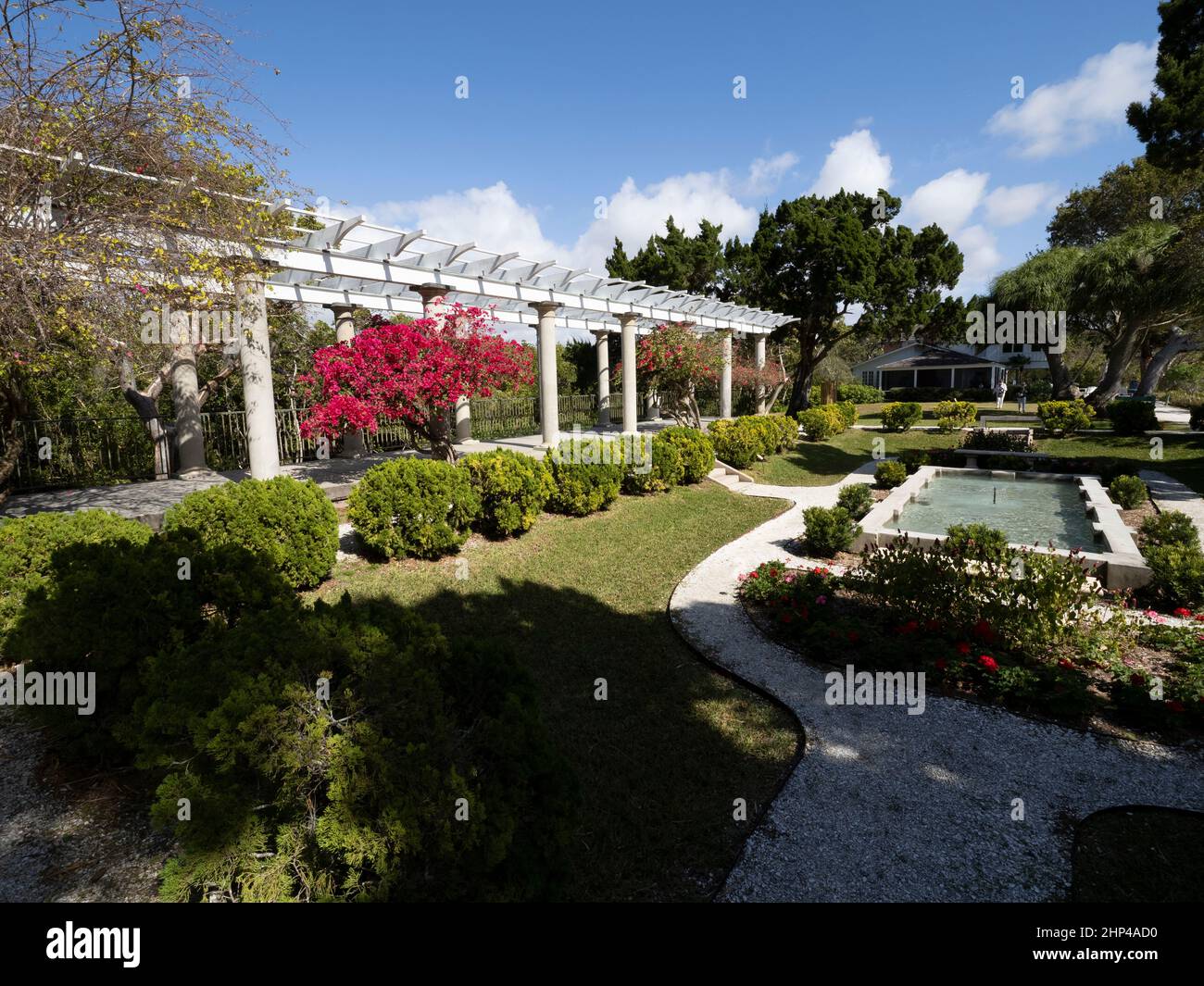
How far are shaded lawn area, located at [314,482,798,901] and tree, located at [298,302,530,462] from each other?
2.80 meters

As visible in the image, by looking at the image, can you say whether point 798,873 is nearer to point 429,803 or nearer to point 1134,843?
point 1134,843

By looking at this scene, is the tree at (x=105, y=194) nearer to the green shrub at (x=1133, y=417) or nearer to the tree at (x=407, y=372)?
the tree at (x=407, y=372)

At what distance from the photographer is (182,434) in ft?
40.3

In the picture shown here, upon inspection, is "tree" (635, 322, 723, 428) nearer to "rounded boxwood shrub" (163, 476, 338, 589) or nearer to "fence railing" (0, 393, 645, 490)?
"fence railing" (0, 393, 645, 490)

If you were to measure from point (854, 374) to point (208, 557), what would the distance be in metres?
57.5

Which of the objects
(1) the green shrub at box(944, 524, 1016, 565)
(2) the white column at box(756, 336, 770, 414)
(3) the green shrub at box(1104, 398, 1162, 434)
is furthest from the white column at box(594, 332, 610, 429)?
(1) the green shrub at box(944, 524, 1016, 565)

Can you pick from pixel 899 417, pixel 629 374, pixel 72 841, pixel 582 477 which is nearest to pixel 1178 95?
pixel 899 417

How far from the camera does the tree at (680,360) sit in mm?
17859

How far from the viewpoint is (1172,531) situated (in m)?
7.92

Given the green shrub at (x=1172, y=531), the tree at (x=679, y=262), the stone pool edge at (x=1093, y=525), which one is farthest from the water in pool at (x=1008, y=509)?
the tree at (x=679, y=262)

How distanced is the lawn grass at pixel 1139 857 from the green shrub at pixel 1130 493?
33.0ft

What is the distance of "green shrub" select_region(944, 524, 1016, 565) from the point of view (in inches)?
265
